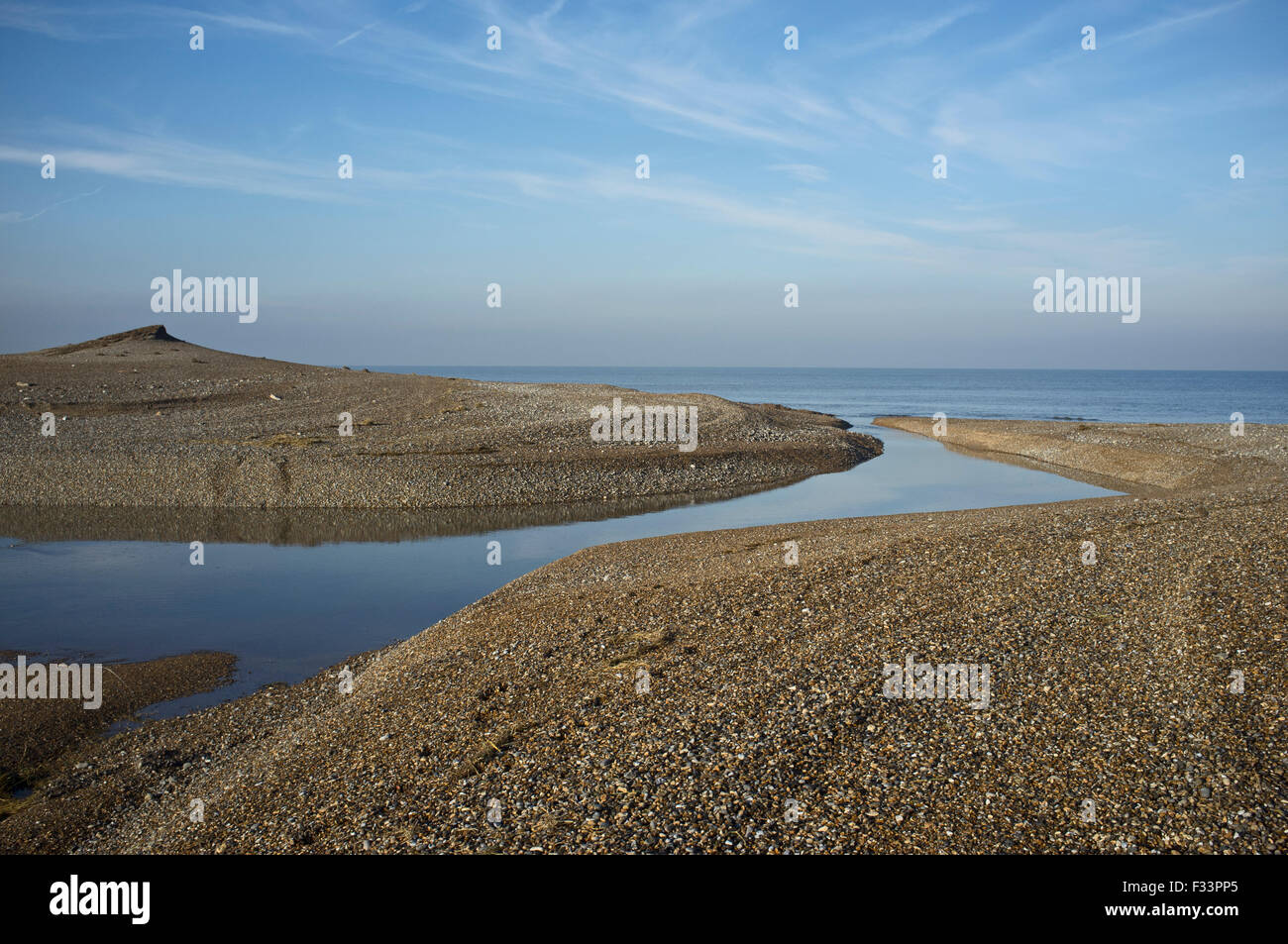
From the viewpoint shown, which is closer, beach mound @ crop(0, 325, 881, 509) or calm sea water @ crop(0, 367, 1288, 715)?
calm sea water @ crop(0, 367, 1288, 715)

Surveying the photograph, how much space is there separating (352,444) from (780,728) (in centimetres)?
2841

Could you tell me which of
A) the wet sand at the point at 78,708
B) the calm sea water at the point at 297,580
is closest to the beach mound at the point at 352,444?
the calm sea water at the point at 297,580

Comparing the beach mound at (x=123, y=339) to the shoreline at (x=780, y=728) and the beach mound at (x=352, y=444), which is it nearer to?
the beach mound at (x=352, y=444)

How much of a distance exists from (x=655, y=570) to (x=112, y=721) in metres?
9.32

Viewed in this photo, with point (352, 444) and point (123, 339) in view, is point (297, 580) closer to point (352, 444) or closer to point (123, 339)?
point (352, 444)

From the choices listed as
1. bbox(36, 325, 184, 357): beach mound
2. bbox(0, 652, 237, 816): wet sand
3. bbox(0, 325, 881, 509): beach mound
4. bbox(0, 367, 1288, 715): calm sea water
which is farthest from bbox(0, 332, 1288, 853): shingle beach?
bbox(36, 325, 184, 357): beach mound

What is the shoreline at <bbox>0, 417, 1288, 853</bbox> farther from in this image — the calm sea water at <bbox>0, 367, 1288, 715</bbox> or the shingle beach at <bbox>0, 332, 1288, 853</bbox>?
the calm sea water at <bbox>0, 367, 1288, 715</bbox>

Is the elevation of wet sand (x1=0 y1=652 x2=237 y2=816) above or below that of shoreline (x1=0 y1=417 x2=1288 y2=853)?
below

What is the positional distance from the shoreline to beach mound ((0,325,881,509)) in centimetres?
1535

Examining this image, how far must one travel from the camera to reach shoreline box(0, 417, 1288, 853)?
267 inches

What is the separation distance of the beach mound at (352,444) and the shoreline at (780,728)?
15352mm

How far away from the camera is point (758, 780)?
730 cm

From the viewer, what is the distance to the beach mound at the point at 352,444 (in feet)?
90.5
